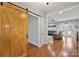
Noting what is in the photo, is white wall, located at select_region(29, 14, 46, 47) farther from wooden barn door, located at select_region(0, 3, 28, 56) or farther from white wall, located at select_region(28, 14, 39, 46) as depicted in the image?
wooden barn door, located at select_region(0, 3, 28, 56)

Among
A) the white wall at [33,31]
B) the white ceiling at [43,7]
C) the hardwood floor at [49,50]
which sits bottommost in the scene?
the hardwood floor at [49,50]

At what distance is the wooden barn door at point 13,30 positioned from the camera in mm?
2459

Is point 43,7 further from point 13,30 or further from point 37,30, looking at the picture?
point 13,30

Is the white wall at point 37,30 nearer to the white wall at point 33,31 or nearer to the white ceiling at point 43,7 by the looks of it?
the white wall at point 33,31

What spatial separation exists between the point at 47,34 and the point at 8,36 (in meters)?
0.89

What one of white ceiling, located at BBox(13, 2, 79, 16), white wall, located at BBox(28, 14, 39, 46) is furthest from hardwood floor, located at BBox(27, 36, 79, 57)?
white ceiling, located at BBox(13, 2, 79, 16)

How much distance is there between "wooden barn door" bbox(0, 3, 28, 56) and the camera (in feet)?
8.07

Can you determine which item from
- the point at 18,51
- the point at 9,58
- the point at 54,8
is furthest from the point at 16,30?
the point at 54,8

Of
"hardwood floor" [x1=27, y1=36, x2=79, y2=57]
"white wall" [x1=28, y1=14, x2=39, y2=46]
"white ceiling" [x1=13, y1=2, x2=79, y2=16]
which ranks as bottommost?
"hardwood floor" [x1=27, y1=36, x2=79, y2=57]

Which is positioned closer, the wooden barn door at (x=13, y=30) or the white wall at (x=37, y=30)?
the wooden barn door at (x=13, y=30)

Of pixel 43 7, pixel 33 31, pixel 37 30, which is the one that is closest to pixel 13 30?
pixel 33 31

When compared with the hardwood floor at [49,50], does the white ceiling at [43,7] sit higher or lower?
higher

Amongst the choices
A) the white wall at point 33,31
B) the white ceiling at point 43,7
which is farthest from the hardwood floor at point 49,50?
the white ceiling at point 43,7

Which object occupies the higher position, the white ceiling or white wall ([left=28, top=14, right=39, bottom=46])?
the white ceiling
